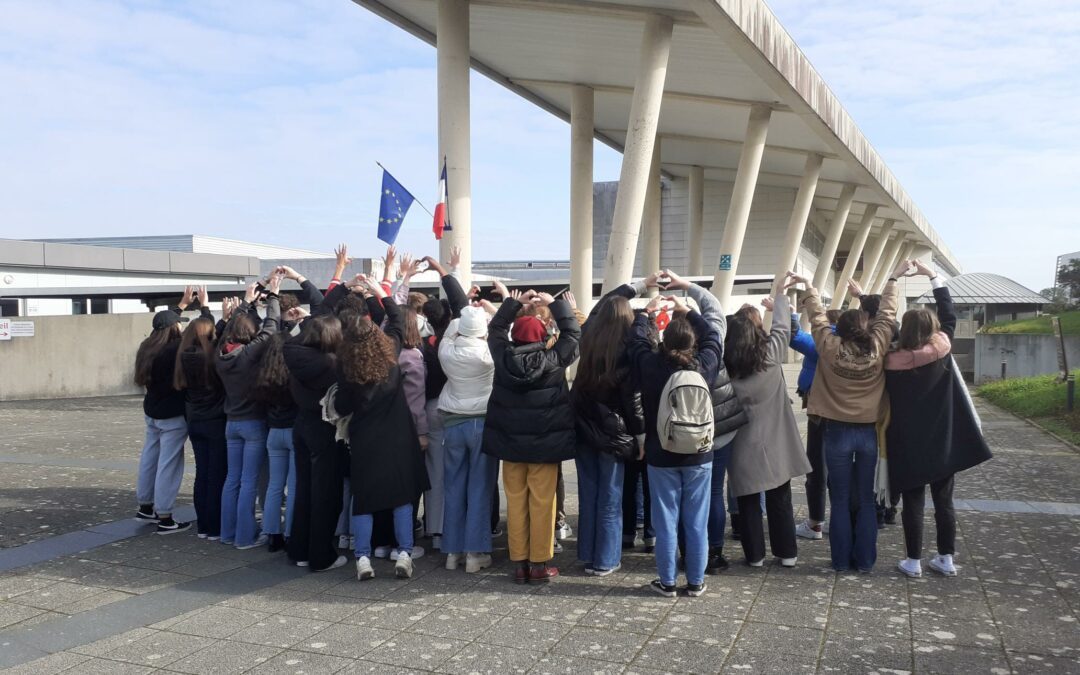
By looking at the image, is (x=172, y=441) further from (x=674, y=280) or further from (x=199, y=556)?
(x=674, y=280)

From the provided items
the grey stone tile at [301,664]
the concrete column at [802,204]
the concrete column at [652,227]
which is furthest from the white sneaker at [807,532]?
the concrete column at [652,227]

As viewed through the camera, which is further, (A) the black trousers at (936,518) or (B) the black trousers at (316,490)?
(B) the black trousers at (316,490)

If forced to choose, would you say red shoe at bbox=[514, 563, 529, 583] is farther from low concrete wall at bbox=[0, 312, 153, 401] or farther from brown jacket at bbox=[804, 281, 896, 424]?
low concrete wall at bbox=[0, 312, 153, 401]

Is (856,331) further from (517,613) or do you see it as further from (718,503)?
(517,613)

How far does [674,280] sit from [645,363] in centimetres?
63

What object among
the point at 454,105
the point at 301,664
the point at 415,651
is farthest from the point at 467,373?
the point at 454,105

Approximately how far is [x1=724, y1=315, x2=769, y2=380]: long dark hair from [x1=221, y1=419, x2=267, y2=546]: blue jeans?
3.35 m

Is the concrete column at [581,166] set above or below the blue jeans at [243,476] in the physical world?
above

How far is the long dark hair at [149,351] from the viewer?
21.9 feet

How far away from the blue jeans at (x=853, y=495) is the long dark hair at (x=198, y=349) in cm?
449

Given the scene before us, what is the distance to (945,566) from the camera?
5328 millimetres

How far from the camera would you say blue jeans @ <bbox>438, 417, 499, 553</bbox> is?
5.58 metres

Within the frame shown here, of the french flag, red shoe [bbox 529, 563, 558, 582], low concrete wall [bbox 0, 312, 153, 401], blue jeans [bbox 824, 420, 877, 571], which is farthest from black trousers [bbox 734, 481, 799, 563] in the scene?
low concrete wall [bbox 0, 312, 153, 401]

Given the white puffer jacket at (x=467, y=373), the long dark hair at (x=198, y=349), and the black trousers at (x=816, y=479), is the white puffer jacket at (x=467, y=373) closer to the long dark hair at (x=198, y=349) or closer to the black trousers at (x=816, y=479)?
the long dark hair at (x=198, y=349)
